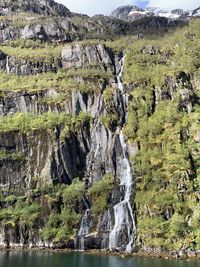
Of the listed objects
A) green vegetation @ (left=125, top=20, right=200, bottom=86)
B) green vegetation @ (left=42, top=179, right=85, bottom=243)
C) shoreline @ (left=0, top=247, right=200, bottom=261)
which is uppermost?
green vegetation @ (left=125, top=20, right=200, bottom=86)

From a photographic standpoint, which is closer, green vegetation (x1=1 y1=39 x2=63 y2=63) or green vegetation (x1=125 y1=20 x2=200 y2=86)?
green vegetation (x1=125 y1=20 x2=200 y2=86)

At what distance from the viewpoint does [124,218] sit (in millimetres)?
101000

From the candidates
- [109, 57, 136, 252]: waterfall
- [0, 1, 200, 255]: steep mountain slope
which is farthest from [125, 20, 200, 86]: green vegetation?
[109, 57, 136, 252]: waterfall

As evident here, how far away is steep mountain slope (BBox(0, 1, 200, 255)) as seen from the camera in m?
99.5

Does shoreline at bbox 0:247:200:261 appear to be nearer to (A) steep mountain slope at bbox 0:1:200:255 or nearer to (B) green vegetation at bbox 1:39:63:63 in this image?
(A) steep mountain slope at bbox 0:1:200:255

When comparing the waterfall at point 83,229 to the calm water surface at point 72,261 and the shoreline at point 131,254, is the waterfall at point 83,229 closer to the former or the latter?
the shoreline at point 131,254

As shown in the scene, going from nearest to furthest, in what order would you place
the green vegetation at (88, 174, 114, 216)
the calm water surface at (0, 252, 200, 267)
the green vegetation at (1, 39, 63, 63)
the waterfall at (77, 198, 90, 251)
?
1. the calm water surface at (0, 252, 200, 267)
2. the waterfall at (77, 198, 90, 251)
3. the green vegetation at (88, 174, 114, 216)
4. the green vegetation at (1, 39, 63, 63)

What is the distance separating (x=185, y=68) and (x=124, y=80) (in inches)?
769

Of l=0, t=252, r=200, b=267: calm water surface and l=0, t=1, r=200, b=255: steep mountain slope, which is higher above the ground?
l=0, t=1, r=200, b=255: steep mountain slope

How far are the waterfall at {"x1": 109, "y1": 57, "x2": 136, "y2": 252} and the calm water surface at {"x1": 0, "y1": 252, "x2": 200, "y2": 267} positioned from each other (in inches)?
353

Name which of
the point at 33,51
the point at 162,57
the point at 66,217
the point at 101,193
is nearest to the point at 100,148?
the point at 101,193

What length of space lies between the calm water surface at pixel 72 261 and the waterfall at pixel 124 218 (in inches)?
353

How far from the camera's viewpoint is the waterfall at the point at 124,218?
96875 millimetres

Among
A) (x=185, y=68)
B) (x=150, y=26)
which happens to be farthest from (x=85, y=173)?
(x=150, y=26)
